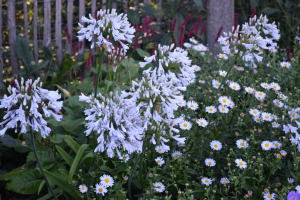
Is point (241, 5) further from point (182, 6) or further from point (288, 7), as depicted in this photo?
point (182, 6)

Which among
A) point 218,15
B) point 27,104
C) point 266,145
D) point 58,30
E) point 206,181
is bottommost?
point 206,181

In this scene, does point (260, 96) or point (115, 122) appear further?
point (260, 96)

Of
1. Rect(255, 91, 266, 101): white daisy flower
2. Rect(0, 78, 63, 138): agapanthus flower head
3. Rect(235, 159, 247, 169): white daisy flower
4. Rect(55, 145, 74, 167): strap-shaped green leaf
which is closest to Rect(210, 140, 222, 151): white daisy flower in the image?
Rect(235, 159, 247, 169): white daisy flower

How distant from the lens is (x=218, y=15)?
4.23 metres

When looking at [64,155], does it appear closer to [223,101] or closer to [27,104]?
[27,104]

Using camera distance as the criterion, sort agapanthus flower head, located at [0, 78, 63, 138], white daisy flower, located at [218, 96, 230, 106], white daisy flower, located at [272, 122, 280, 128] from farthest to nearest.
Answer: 1. white daisy flower, located at [218, 96, 230, 106]
2. white daisy flower, located at [272, 122, 280, 128]
3. agapanthus flower head, located at [0, 78, 63, 138]

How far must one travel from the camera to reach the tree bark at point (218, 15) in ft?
13.8

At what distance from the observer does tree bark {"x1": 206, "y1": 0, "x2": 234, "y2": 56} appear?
13.8ft

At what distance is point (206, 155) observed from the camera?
2.30 meters

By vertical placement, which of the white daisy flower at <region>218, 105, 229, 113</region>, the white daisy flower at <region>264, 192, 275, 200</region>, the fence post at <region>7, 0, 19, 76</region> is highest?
the fence post at <region>7, 0, 19, 76</region>

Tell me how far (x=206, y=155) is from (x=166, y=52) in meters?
1.03

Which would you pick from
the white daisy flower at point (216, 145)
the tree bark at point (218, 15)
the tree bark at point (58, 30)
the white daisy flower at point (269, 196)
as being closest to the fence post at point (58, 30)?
the tree bark at point (58, 30)

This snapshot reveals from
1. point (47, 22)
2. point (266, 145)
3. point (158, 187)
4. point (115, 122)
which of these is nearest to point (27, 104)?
point (115, 122)

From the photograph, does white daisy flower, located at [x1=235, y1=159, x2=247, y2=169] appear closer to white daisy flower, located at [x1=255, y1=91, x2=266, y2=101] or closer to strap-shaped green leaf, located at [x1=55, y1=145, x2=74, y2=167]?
white daisy flower, located at [x1=255, y1=91, x2=266, y2=101]
